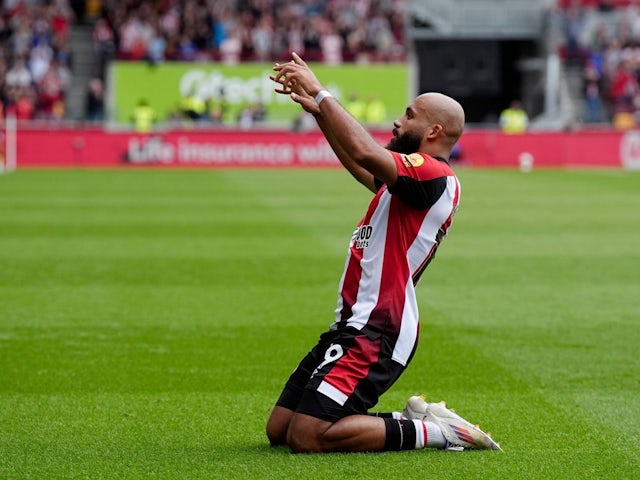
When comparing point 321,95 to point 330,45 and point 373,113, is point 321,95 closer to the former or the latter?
point 373,113

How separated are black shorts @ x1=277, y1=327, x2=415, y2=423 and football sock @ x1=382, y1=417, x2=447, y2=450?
176 mm

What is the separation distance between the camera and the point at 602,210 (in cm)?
2223

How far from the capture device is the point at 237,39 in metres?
43.0

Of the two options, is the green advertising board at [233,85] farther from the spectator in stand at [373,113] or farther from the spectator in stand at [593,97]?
the spectator in stand at [593,97]

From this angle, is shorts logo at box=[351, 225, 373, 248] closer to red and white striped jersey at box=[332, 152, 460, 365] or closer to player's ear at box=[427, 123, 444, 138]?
red and white striped jersey at box=[332, 152, 460, 365]

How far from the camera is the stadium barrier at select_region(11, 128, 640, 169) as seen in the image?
36312 mm

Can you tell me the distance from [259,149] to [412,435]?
3172cm

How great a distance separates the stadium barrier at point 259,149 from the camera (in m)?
36.3

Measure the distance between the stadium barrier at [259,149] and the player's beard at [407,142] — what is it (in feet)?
99.2

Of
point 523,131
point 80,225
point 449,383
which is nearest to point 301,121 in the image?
point 523,131

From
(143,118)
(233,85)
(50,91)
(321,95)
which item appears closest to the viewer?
(321,95)

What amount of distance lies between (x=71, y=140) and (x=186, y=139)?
11.0ft

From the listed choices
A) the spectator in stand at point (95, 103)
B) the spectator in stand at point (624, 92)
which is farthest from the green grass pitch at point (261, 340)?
the spectator in stand at point (624, 92)

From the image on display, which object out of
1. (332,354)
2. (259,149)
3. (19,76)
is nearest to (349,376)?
(332,354)
